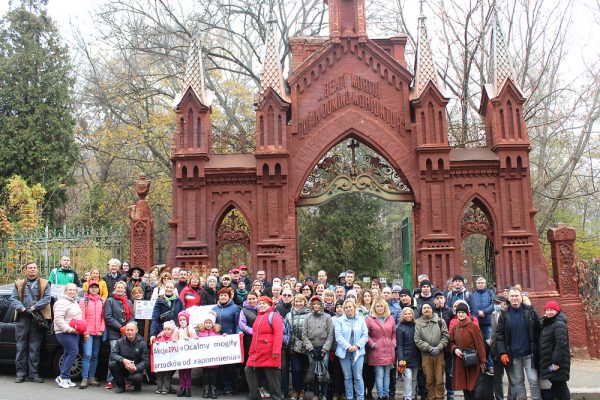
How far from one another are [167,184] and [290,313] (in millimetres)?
19697

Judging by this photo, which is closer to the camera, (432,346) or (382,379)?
(432,346)

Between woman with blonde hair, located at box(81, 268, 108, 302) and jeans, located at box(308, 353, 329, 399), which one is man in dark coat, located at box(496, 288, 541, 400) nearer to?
jeans, located at box(308, 353, 329, 399)

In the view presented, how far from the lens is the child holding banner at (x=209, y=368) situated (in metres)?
9.49

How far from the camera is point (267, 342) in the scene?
9039 mm

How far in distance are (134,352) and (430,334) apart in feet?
14.8

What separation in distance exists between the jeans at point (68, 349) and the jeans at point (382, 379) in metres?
4.69

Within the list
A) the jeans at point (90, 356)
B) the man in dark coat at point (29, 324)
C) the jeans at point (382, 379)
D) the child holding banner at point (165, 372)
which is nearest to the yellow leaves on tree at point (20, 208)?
the man in dark coat at point (29, 324)

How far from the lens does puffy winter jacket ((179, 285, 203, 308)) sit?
10.2 m

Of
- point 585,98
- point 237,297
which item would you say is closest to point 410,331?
point 237,297

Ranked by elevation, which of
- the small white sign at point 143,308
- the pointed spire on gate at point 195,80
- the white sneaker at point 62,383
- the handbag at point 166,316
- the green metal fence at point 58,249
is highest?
the pointed spire on gate at point 195,80

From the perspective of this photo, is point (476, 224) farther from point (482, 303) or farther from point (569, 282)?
point (482, 303)

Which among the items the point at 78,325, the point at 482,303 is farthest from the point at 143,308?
the point at 482,303

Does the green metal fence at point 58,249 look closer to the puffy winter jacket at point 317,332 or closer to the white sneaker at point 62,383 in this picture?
the white sneaker at point 62,383

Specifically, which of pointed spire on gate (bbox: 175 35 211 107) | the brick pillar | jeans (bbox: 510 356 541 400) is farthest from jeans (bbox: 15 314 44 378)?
jeans (bbox: 510 356 541 400)
